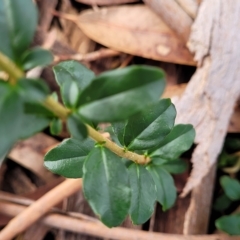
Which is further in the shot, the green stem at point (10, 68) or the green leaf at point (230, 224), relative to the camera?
the green leaf at point (230, 224)

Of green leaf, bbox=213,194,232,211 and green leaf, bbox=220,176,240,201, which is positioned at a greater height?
green leaf, bbox=220,176,240,201

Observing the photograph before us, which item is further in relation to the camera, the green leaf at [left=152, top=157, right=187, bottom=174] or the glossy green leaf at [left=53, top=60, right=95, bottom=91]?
the green leaf at [left=152, top=157, right=187, bottom=174]

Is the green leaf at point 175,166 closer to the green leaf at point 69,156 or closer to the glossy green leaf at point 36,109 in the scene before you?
the green leaf at point 69,156

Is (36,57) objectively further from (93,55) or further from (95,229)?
(93,55)

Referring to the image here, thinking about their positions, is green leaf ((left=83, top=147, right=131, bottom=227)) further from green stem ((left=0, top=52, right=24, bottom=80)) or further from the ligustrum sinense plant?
green stem ((left=0, top=52, right=24, bottom=80))

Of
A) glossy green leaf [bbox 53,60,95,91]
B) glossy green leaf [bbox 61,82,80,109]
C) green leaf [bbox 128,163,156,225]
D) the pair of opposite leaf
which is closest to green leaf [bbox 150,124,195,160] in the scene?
the pair of opposite leaf

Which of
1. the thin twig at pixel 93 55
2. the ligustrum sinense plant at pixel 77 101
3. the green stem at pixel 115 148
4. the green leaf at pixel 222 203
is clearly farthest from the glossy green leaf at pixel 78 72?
the green leaf at pixel 222 203
